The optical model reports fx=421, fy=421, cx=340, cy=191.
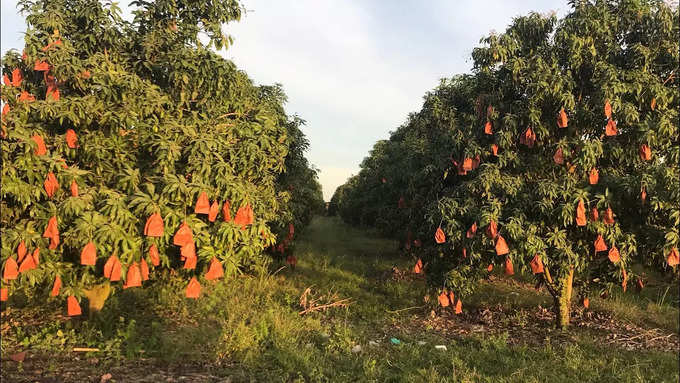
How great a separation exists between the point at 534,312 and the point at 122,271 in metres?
8.40

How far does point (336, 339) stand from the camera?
703 centimetres

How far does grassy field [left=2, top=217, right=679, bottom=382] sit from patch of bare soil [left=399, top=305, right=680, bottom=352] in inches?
1.3

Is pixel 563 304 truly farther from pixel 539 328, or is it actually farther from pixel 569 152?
pixel 569 152

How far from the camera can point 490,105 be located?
7.41 metres

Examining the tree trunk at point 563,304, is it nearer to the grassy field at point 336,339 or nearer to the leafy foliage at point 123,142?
the grassy field at point 336,339

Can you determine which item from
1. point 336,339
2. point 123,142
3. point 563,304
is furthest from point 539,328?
point 123,142

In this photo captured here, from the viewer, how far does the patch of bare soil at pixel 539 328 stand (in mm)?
7445

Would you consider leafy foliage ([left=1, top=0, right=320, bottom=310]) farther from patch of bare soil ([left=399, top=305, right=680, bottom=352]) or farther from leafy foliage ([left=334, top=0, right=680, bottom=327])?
patch of bare soil ([left=399, top=305, right=680, bottom=352])

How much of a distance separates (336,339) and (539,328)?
416 centimetres

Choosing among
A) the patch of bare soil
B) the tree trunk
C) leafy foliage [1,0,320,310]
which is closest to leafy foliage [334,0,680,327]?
the tree trunk

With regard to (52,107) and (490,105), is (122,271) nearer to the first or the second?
(52,107)

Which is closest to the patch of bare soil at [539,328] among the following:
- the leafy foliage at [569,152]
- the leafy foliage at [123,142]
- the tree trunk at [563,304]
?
the tree trunk at [563,304]

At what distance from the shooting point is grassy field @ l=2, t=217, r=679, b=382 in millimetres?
5602

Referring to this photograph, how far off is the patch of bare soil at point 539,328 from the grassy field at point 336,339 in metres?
0.03
